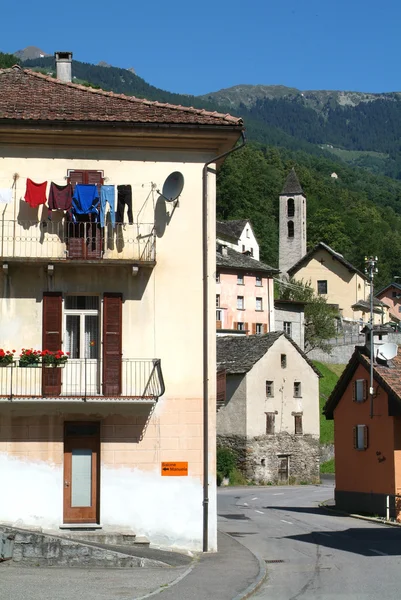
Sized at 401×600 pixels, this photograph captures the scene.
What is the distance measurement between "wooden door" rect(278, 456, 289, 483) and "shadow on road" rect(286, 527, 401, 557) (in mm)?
31847

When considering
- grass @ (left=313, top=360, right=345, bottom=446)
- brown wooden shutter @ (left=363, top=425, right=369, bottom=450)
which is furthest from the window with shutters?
grass @ (left=313, top=360, right=345, bottom=446)

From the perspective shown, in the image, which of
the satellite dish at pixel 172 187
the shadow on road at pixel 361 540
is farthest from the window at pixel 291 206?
the satellite dish at pixel 172 187

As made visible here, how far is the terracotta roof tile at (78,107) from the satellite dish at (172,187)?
1313 mm

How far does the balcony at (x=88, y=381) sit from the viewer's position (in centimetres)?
2397

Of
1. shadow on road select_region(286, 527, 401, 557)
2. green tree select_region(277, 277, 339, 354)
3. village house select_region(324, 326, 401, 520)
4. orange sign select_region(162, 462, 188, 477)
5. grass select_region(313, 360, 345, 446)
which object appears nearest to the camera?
orange sign select_region(162, 462, 188, 477)

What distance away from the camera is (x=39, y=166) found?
24.6m

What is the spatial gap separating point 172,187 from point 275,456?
42.9m

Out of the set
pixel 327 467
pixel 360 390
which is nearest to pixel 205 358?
pixel 360 390

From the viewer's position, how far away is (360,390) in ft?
139

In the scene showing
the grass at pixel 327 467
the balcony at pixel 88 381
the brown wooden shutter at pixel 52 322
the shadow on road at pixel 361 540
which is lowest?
the grass at pixel 327 467

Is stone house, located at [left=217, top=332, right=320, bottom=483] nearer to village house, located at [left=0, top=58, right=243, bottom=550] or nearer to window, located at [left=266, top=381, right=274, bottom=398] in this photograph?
window, located at [left=266, top=381, right=274, bottom=398]

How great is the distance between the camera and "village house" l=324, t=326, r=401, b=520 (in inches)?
1516

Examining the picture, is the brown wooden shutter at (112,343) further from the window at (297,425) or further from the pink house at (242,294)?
the pink house at (242,294)

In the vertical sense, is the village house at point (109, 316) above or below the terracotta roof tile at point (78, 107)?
below
